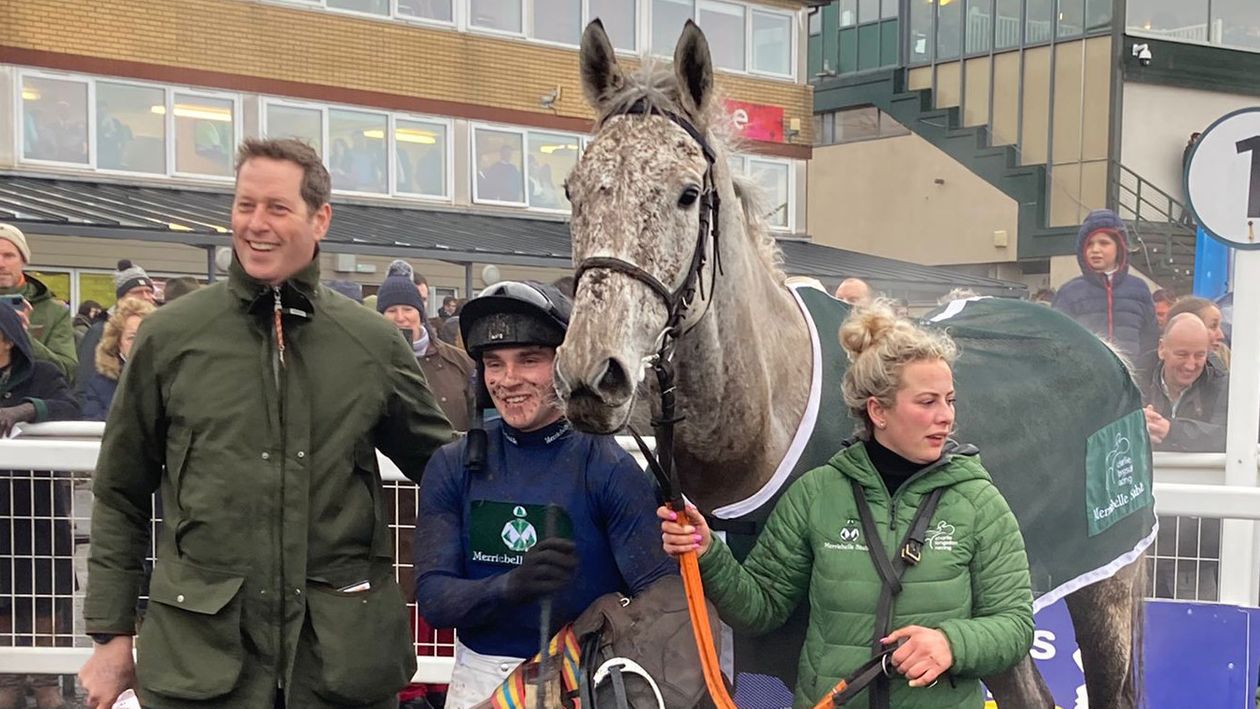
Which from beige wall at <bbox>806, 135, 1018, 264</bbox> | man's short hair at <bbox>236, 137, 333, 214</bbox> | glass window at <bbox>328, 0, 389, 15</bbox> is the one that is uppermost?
glass window at <bbox>328, 0, 389, 15</bbox>

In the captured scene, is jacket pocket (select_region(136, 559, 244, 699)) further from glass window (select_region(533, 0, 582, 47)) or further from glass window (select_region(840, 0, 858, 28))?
glass window (select_region(840, 0, 858, 28))

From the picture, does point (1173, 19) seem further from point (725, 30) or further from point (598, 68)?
point (598, 68)

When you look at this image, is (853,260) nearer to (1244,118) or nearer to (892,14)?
(892,14)

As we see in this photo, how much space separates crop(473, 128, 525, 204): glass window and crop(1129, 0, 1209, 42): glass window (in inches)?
431

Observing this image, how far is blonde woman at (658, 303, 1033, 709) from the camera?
2.49 meters

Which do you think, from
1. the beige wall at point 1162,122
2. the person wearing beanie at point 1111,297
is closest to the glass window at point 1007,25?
the beige wall at point 1162,122

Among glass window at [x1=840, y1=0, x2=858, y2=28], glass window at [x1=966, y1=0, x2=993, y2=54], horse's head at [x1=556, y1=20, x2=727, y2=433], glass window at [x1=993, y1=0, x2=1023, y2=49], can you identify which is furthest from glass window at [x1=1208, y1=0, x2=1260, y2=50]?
horse's head at [x1=556, y1=20, x2=727, y2=433]

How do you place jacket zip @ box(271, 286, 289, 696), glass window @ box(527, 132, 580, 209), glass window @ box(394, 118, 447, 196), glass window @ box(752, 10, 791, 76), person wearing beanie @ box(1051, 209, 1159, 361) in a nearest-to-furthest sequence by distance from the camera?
1. jacket zip @ box(271, 286, 289, 696)
2. person wearing beanie @ box(1051, 209, 1159, 361)
3. glass window @ box(394, 118, 447, 196)
4. glass window @ box(527, 132, 580, 209)
5. glass window @ box(752, 10, 791, 76)

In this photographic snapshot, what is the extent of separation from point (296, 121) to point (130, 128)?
230cm

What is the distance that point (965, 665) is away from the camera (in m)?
2.45

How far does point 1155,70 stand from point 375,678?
2095cm

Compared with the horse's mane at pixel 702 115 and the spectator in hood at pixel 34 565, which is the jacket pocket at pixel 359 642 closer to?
the horse's mane at pixel 702 115

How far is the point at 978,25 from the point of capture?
22.7 meters

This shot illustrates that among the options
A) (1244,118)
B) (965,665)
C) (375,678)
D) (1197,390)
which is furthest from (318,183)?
(1197,390)
